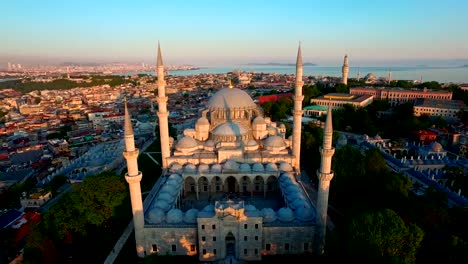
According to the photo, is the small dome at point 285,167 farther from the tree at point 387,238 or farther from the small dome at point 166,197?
the tree at point 387,238

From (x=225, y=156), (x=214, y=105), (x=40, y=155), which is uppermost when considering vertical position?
(x=214, y=105)

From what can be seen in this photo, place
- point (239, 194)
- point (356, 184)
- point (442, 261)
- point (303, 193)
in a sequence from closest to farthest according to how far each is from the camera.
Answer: point (442, 261), point (303, 193), point (356, 184), point (239, 194)

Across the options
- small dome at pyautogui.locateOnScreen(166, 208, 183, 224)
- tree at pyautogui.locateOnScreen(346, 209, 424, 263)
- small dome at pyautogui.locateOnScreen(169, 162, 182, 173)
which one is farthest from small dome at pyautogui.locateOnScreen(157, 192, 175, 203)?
tree at pyautogui.locateOnScreen(346, 209, 424, 263)

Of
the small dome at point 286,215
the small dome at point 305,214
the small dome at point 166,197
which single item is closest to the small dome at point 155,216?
the small dome at point 166,197

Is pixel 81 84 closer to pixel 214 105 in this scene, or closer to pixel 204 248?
pixel 214 105

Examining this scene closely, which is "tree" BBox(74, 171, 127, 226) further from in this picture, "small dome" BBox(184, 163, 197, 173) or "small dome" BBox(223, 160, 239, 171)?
"small dome" BBox(223, 160, 239, 171)

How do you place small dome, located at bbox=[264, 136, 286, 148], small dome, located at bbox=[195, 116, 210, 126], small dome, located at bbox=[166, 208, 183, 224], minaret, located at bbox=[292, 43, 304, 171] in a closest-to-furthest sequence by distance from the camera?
small dome, located at bbox=[166, 208, 183, 224] < minaret, located at bbox=[292, 43, 304, 171] < small dome, located at bbox=[264, 136, 286, 148] < small dome, located at bbox=[195, 116, 210, 126]

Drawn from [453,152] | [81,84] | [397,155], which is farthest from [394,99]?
[81,84]
